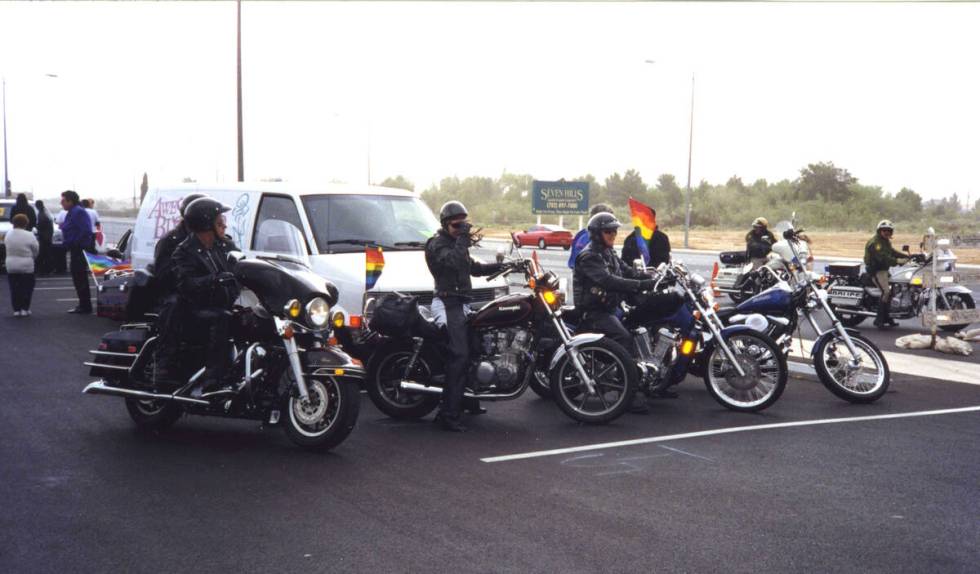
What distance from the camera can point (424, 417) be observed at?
8492 mm

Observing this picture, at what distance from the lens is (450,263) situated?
7871 millimetres

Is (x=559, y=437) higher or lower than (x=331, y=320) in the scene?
lower

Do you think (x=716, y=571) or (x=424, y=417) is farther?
(x=424, y=417)

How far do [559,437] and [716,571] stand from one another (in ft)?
9.94

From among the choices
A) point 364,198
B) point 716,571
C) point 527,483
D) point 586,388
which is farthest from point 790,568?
point 364,198

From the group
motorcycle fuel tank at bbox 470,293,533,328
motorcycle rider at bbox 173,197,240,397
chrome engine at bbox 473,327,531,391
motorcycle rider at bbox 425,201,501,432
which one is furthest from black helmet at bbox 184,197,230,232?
chrome engine at bbox 473,327,531,391

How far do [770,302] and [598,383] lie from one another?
2297 millimetres

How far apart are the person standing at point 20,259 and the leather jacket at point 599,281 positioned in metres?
9.74

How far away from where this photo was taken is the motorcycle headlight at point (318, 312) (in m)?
6.83

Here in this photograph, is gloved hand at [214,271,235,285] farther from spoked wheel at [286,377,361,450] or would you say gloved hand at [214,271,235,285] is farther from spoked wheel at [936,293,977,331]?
spoked wheel at [936,293,977,331]

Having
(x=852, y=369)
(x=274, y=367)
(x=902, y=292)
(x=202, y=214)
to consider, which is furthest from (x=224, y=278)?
(x=902, y=292)

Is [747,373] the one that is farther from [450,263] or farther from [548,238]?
[548,238]

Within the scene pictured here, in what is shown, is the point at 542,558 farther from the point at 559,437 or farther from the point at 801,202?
the point at 801,202

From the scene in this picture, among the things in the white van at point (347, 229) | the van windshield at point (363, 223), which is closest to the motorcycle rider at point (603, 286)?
the white van at point (347, 229)
